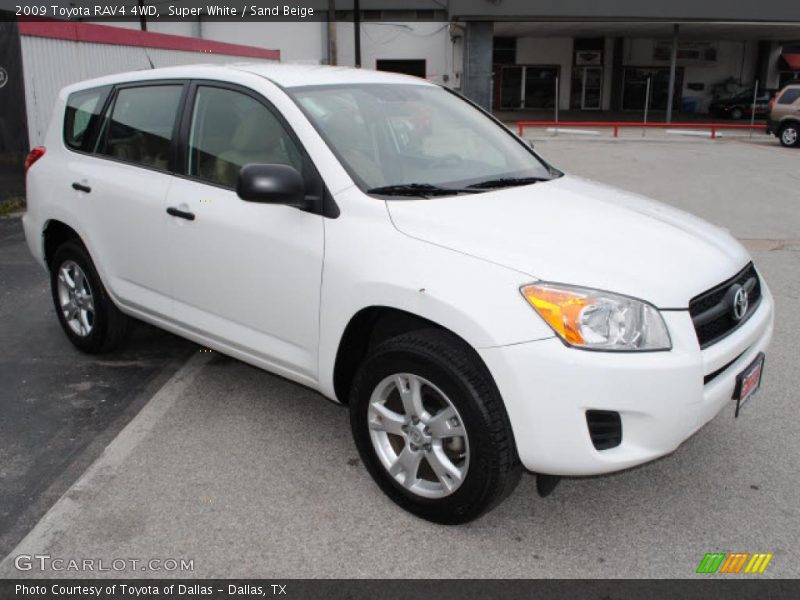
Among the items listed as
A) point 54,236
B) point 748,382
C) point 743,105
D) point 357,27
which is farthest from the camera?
point 357,27

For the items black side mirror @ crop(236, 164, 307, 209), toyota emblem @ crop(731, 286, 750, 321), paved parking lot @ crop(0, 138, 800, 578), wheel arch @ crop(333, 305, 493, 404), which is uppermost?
black side mirror @ crop(236, 164, 307, 209)

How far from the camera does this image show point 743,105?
35125mm

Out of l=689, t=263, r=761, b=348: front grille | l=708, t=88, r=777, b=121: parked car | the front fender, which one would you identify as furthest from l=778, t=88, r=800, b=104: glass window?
the front fender

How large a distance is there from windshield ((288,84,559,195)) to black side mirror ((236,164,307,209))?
27 cm

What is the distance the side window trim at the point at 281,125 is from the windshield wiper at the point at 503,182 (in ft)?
2.34

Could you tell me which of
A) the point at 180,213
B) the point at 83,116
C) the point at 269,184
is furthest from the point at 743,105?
the point at 269,184

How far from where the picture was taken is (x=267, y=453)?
363cm

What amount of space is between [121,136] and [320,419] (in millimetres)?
2023

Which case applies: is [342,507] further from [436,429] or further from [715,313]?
[715,313]

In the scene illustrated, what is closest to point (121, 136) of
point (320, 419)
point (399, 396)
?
point (320, 419)
